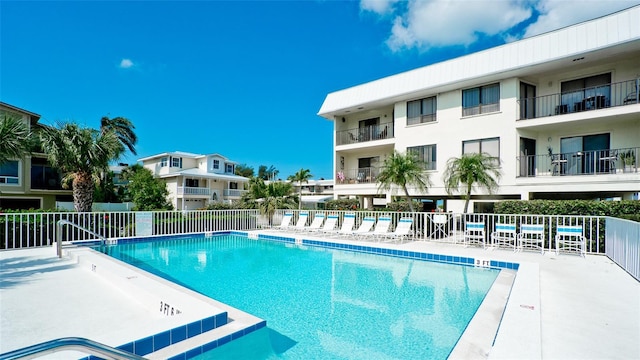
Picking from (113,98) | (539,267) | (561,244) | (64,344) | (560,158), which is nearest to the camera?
(64,344)

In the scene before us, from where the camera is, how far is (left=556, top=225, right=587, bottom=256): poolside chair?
9594 millimetres

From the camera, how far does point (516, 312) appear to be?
4.73 metres

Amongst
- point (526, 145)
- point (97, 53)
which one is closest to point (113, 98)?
point (97, 53)

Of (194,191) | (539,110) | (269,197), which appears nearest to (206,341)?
(269,197)

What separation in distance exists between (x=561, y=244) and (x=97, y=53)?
28849 millimetres

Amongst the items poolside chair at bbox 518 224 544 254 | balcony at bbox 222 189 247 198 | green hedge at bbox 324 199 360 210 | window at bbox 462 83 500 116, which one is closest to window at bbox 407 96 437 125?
window at bbox 462 83 500 116

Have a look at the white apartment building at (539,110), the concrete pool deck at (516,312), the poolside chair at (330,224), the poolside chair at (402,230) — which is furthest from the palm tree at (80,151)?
the white apartment building at (539,110)

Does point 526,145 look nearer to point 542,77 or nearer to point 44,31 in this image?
point 542,77

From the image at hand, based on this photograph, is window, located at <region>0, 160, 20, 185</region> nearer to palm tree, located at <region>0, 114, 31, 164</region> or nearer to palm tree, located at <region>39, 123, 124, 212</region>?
palm tree, located at <region>39, 123, 124, 212</region>

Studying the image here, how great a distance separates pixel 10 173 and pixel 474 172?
3098 centimetres

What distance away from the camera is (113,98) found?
119 ft

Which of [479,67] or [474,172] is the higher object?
[479,67]

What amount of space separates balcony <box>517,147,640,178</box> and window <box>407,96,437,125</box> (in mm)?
5271

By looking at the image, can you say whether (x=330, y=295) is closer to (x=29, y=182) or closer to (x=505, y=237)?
(x=505, y=237)
